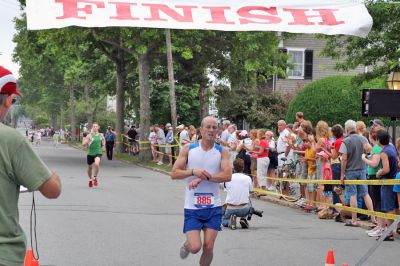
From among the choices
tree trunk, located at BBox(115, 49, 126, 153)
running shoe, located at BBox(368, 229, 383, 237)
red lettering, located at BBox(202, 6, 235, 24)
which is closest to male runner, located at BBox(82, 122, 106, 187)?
running shoe, located at BBox(368, 229, 383, 237)

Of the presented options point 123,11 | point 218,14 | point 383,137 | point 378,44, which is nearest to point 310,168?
point 383,137

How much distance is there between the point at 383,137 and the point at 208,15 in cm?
456

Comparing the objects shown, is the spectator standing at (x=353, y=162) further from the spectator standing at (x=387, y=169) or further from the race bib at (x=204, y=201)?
the race bib at (x=204, y=201)

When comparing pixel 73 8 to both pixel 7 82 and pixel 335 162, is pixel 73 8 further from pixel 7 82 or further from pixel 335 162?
pixel 335 162

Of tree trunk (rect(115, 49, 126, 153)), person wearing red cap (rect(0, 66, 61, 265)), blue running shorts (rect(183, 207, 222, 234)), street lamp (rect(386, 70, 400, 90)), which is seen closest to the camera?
person wearing red cap (rect(0, 66, 61, 265))

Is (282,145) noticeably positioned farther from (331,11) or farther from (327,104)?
(327,104)

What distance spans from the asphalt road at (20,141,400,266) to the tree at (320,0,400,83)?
17.2 feet

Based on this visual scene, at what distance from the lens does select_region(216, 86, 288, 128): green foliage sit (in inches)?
1663

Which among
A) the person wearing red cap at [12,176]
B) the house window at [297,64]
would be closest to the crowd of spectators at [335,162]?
the person wearing red cap at [12,176]

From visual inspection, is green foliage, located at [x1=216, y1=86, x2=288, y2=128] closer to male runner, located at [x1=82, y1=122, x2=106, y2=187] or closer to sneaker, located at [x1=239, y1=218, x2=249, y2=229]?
male runner, located at [x1=82, y1=122, x2=106, y2=187]

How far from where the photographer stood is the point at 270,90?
45188 mm

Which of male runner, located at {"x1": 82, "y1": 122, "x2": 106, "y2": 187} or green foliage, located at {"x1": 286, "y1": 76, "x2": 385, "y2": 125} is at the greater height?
green foliage, located at {"x1": 286, "y1": 76, "x2": 385, "y2": 125}

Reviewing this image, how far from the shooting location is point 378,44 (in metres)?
21.4

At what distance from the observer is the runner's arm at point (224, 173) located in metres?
8.34
